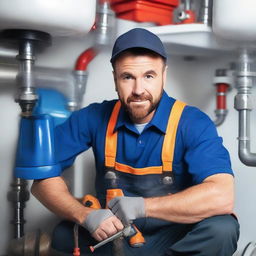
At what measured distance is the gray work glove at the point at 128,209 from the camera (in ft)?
3.43

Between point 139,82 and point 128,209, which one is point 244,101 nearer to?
point 139,82

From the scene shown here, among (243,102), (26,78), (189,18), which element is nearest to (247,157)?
(243,102)

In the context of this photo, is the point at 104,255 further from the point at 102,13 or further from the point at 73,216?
the point at 102,13

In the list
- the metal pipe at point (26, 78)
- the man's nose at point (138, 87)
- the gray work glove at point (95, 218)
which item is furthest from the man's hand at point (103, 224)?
the metal pipe at point (26, 78)

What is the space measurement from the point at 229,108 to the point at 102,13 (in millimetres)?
541

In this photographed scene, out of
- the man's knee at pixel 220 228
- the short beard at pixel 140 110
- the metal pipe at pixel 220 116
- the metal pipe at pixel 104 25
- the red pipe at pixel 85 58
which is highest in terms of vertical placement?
the metal pipe at pixel 104 25

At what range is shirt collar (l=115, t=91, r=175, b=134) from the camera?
3.93 feet

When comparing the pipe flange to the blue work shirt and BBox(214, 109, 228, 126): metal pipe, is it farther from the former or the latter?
BBox(214, 109, 228, 126): metal pipe

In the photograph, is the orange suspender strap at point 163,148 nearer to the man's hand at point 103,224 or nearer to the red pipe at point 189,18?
the man's hand at point 103,224

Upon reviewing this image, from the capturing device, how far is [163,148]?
3.90ft

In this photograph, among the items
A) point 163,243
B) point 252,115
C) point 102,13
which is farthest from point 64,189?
point 252,115

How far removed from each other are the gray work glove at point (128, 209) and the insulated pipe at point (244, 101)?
0.52 m

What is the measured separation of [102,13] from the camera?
1.47 metres

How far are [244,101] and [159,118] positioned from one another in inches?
14.2
